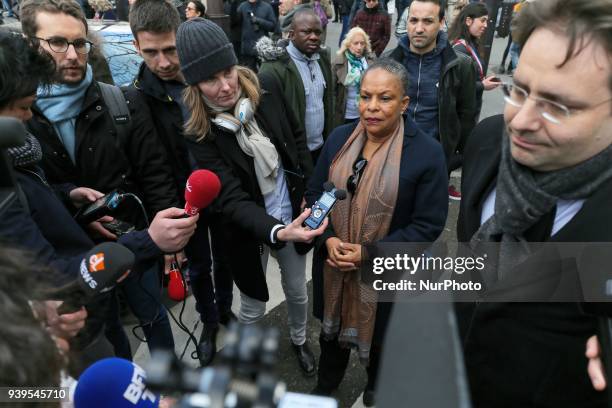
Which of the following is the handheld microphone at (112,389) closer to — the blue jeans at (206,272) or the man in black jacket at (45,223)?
the man in black jacket at (45,223)

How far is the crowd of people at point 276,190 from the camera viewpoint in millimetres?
1090

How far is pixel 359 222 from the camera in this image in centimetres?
195

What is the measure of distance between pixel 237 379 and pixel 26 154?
141 centimetres

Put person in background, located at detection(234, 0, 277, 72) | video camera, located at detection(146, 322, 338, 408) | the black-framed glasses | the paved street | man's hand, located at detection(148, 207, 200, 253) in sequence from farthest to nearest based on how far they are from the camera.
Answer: person in background, located at detection(234, 0, 277, 72) < the paved street < the black-framed glasses < man's hand, located at detection(148, 207, 200, 253) < video camera, located at detection(146, 322, 338, 408)

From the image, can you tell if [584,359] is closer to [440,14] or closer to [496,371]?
[496,371]

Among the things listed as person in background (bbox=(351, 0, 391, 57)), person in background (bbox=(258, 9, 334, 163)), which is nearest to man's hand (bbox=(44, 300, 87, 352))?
person in background (bbox=(258, 9, 334, 163))

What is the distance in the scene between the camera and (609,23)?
103 cm

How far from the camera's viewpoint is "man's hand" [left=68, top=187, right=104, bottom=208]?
2.01 metres

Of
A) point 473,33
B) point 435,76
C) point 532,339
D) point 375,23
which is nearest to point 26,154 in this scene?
point 532,339

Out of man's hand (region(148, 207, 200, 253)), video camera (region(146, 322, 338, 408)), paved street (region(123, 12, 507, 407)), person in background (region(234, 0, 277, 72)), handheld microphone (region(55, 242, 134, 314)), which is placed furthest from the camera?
person in background (region(234, 0, 277, 72))

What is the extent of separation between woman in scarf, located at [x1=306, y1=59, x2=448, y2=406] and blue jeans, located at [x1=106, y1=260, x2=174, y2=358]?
0.94 metres

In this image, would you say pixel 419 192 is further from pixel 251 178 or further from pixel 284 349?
pixel 284 349

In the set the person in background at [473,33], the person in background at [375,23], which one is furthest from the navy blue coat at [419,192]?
the person in background at [375,23]

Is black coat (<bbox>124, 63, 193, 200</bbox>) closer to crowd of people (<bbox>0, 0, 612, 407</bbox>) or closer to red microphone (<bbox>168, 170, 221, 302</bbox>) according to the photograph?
crowd of people (<bbox>0, 0, 612, 407</bbox>)
